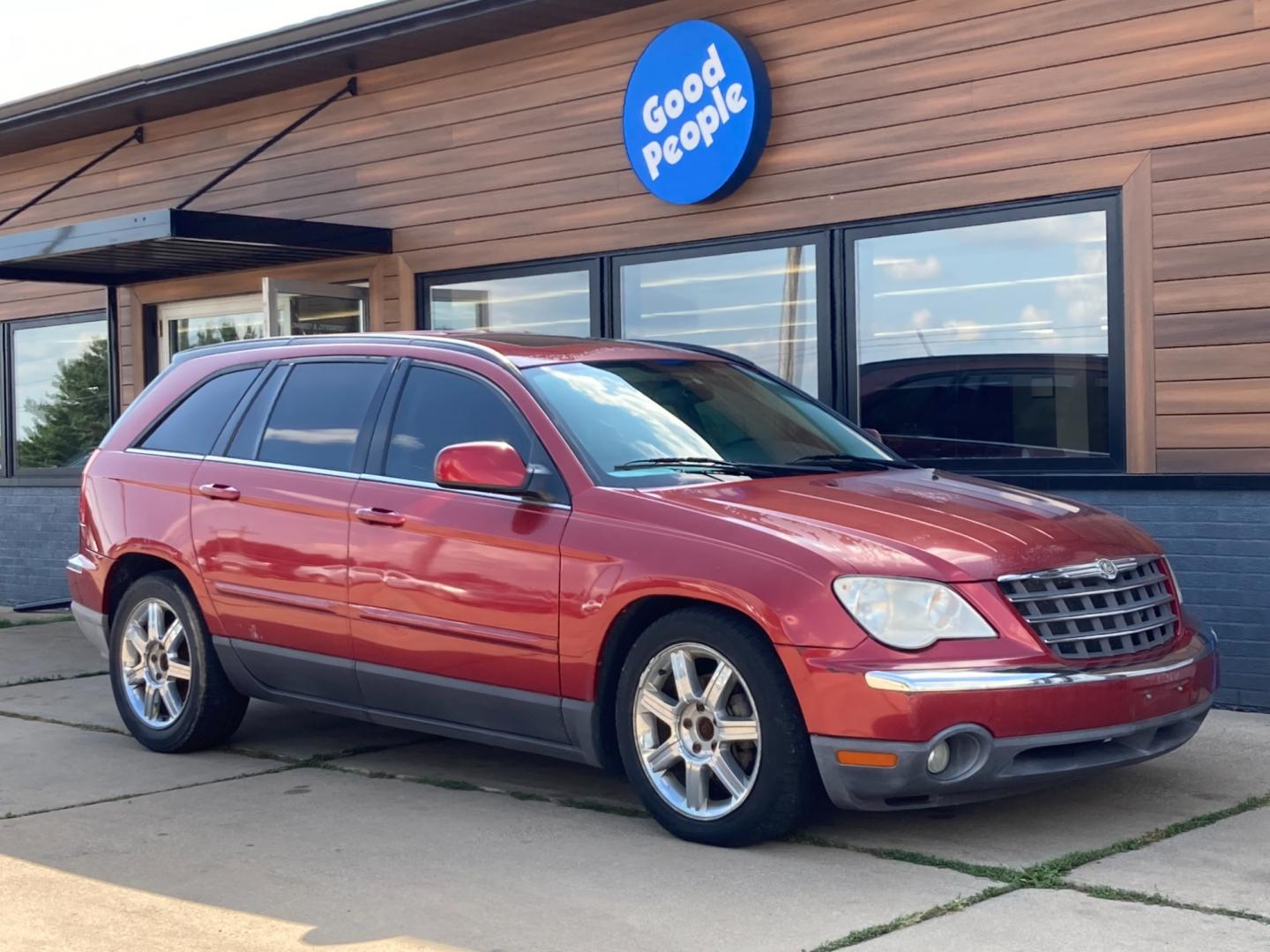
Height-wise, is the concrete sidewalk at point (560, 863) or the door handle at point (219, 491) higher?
the door handle at point (219, 491)

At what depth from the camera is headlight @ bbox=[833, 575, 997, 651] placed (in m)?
5.04

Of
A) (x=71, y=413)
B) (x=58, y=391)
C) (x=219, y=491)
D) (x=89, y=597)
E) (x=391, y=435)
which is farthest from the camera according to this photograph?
(x=58, y=391)

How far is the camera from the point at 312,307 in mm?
12445

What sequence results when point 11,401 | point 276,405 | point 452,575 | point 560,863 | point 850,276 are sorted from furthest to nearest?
A: 1. point 11,401
2. point 850,276
3. point 276,405
4. point 452,575
5. point 560,863

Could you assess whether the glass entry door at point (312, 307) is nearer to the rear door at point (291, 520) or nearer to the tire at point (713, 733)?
the rear door at point (291, 520)

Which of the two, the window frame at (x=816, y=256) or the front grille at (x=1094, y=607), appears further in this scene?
the window frame at (x=816, y=256)

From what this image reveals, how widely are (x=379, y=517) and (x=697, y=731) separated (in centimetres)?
162

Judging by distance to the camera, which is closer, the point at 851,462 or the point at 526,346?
the point at 851,462

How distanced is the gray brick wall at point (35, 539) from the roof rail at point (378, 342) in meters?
7.02

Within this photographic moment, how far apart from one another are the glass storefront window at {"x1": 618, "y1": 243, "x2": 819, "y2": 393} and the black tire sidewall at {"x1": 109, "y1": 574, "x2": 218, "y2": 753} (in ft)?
13.7

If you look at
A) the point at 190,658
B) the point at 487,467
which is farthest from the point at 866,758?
the point at 190,658

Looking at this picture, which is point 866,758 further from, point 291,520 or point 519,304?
point 519,304

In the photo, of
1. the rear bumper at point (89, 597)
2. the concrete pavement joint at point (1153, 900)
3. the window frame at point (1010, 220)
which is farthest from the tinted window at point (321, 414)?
the window frame at point (1010, 220)

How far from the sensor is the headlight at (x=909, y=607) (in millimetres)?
5035
